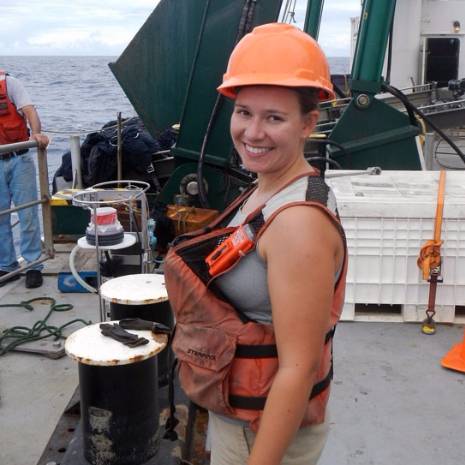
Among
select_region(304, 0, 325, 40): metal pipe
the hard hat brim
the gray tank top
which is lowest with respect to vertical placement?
the gray tank top

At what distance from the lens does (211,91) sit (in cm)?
623

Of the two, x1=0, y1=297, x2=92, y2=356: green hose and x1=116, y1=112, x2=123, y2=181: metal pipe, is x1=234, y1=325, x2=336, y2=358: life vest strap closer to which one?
x1=0, y1=297, x2=92, y2=356: green hose

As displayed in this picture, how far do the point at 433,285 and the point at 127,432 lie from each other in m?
2.12

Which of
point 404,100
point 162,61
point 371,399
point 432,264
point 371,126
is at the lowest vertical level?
point 371,399

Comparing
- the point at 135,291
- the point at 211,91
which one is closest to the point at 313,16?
the point at 211,91

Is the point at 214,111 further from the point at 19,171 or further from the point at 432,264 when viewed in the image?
the point at 432,264

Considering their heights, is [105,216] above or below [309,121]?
below

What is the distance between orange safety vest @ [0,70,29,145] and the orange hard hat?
4559 mm

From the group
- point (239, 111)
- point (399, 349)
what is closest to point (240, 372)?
point (239, 111)

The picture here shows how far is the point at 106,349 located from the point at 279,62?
1.68m

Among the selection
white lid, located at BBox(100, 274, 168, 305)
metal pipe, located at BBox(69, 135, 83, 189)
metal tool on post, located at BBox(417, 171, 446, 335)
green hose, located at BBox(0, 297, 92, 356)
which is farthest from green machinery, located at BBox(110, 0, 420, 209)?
white lid, located at BBox(100, 274, 168, 305)

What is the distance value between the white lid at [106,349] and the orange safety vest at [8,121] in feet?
10.8

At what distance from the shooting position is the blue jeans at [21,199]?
18.2 ft

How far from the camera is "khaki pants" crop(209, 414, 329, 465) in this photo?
5.06 feet
